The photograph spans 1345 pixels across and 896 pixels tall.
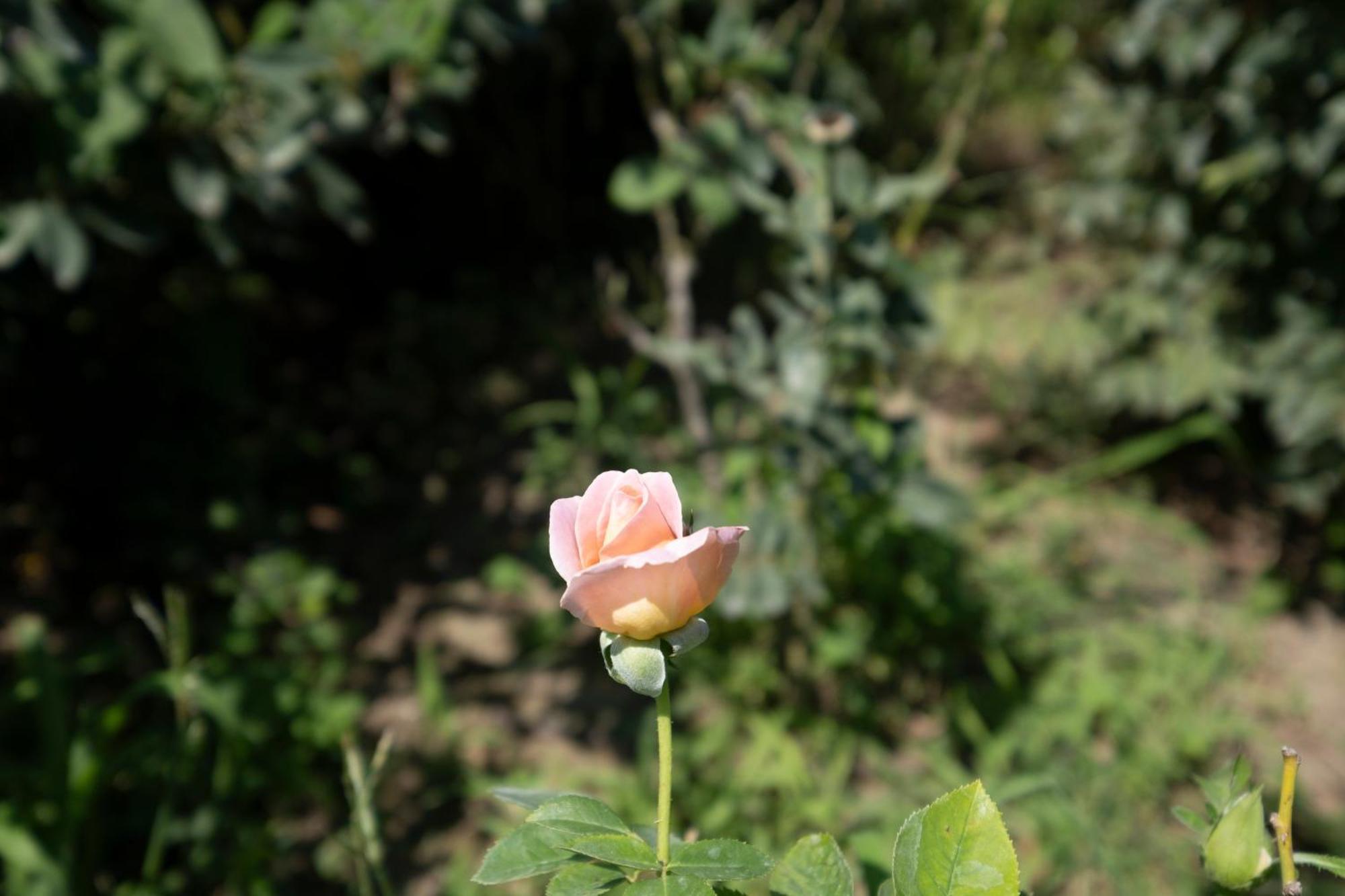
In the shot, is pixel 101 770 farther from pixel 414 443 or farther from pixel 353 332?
pixel 353 332

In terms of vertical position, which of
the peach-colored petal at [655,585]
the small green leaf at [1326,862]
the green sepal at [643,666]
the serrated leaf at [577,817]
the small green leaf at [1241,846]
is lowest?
the small green leaf at [1326,862]

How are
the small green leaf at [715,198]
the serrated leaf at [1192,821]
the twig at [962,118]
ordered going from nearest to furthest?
1. the serrated leaf at [1192,821]
2. the small green leaf at [715,198]
3. the twig at [962,118]

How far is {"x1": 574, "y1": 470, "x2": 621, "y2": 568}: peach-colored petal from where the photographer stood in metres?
0.57

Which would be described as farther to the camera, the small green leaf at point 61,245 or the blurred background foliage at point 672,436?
the blurred background foliage at point 672,436

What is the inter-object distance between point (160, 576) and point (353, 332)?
1.03m

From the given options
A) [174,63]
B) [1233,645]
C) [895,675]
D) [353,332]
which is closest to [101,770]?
[174,63]

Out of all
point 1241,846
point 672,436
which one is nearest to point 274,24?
point 672,436

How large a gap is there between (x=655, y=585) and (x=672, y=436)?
1811 millimetres

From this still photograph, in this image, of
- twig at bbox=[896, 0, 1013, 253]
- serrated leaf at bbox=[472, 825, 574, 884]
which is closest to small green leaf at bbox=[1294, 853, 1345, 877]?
serrated leaf at bbox=[472, 825, 574, 884]

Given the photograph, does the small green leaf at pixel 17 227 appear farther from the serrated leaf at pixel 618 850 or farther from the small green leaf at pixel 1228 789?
the small green leaf at pixel 1228 789

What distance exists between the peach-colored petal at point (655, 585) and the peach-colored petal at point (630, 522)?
1 cm

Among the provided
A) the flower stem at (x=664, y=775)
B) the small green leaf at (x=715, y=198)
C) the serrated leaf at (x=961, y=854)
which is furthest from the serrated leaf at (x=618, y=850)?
the small green leaf at (x=715, y=198)

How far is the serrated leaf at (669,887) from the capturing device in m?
0.53

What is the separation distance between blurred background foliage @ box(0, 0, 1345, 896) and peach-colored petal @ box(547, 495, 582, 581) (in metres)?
0.46
